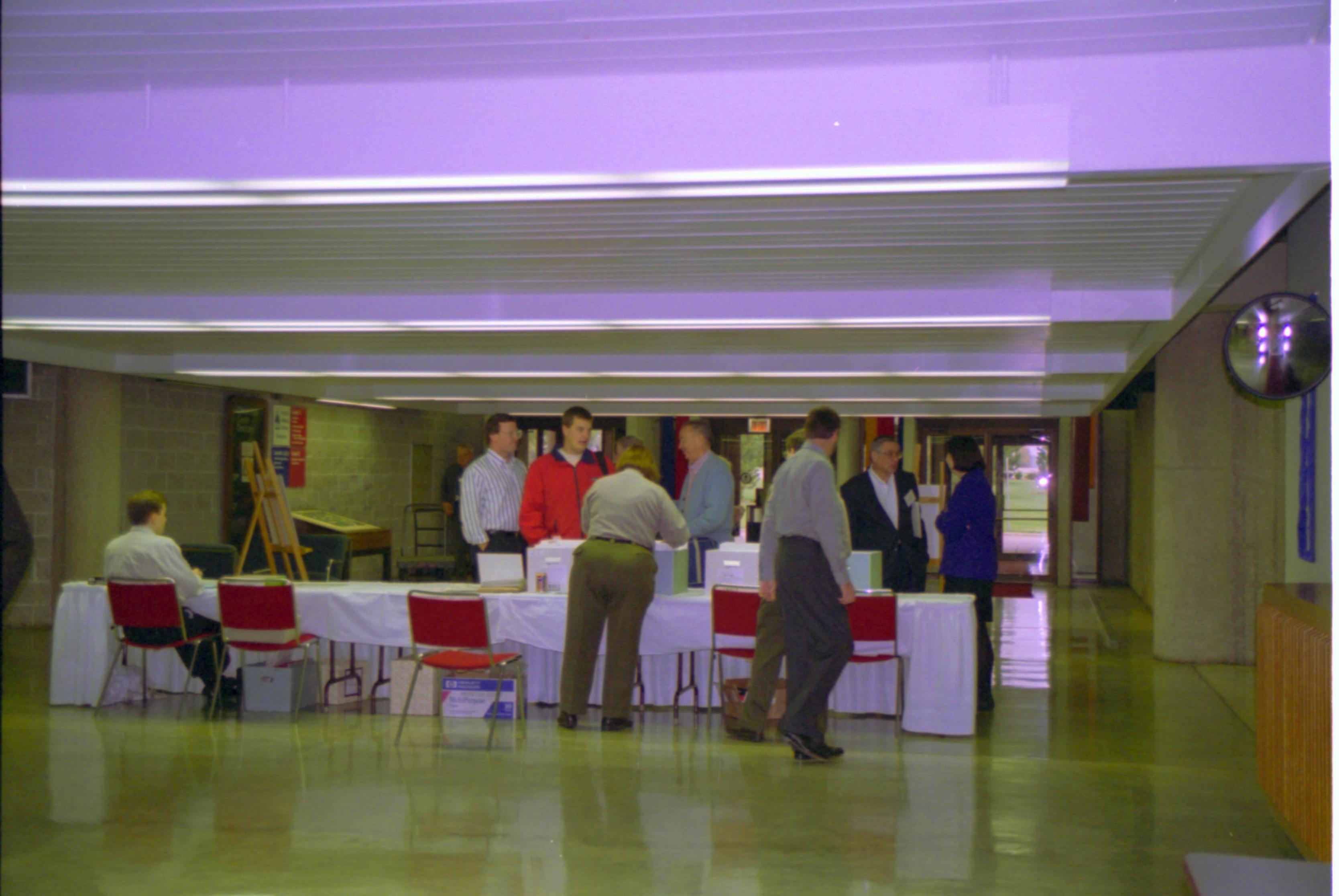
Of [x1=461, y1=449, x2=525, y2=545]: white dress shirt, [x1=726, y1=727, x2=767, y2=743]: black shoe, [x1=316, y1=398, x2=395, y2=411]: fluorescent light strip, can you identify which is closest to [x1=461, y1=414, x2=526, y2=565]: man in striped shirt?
[x1=461, y1=449, x2=525, y2=545]: white dress shirt

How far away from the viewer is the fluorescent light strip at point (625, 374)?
29.4 feet

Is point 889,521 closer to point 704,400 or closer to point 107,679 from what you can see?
point 107,679

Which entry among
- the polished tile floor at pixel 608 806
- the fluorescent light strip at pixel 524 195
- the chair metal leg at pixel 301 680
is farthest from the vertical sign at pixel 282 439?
the fluorescent light strip at pixel 524 195

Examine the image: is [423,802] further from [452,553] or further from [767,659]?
[452,553]

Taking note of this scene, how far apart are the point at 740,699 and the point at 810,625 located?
1.31m

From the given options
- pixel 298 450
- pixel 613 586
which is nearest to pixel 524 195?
pixel 613 586

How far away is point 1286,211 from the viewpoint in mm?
4184

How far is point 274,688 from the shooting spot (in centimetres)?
662

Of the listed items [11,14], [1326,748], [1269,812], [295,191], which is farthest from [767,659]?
[11,14]

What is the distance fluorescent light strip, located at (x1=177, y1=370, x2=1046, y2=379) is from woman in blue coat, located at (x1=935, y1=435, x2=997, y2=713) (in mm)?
2084

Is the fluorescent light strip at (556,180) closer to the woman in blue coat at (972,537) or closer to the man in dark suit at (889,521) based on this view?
the woman in blue coat at (972,537)

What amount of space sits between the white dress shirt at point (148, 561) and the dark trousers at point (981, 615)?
430 centimetres

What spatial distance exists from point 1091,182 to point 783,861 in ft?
8.18

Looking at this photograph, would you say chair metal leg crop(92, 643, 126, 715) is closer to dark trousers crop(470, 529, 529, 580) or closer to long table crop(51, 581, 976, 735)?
long table crop(51, 581, 976, 735)
